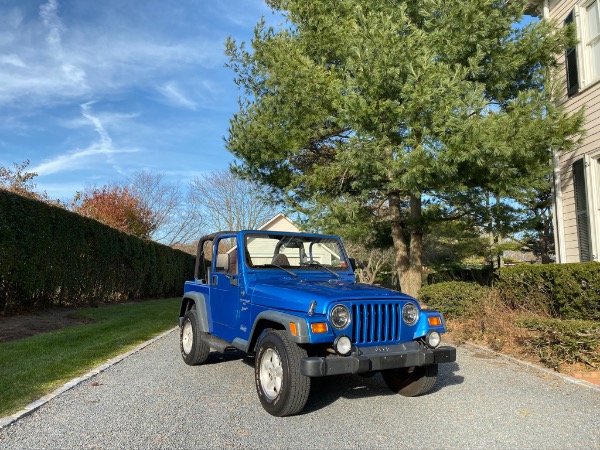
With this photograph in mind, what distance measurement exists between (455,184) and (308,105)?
374cm

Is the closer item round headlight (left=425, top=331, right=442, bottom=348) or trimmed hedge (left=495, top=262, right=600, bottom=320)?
round headlight (left=425, top=331, right=442, bottom=348)

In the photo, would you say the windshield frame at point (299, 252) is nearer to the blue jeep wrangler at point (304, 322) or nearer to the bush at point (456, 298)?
the blue jeep wrangler at point (304, 322)

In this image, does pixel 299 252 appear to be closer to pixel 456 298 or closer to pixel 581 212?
pixel 456 298

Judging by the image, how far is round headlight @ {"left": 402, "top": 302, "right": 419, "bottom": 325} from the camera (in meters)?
4.58

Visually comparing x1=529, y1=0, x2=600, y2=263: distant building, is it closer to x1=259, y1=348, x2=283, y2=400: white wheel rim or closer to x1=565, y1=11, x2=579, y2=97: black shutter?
x1=565, y1=11, x2=579, y2=97: black shutter

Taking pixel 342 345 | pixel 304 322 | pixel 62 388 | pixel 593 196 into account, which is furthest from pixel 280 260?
pixel 593 196

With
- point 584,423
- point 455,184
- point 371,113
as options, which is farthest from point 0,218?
point 584,423

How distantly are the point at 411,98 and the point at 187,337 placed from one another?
5330 millimetres

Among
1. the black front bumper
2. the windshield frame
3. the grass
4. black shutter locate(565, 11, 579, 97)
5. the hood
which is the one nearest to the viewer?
the black front bumper

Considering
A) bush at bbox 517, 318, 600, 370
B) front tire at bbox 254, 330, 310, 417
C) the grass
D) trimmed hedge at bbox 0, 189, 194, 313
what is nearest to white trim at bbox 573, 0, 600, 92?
bush at bbox 517, 318, 600, 370

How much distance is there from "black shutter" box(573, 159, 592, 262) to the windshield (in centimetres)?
585

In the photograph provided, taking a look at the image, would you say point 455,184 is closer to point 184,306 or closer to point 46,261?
point 184,306

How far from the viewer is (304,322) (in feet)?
13.3

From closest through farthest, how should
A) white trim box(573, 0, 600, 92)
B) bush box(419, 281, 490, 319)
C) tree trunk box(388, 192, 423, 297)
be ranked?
bush box(419, 281, 490, 319) → white trim box(573, 0, 600, 92) → tree trunk box(388, 192, 423, 297)
